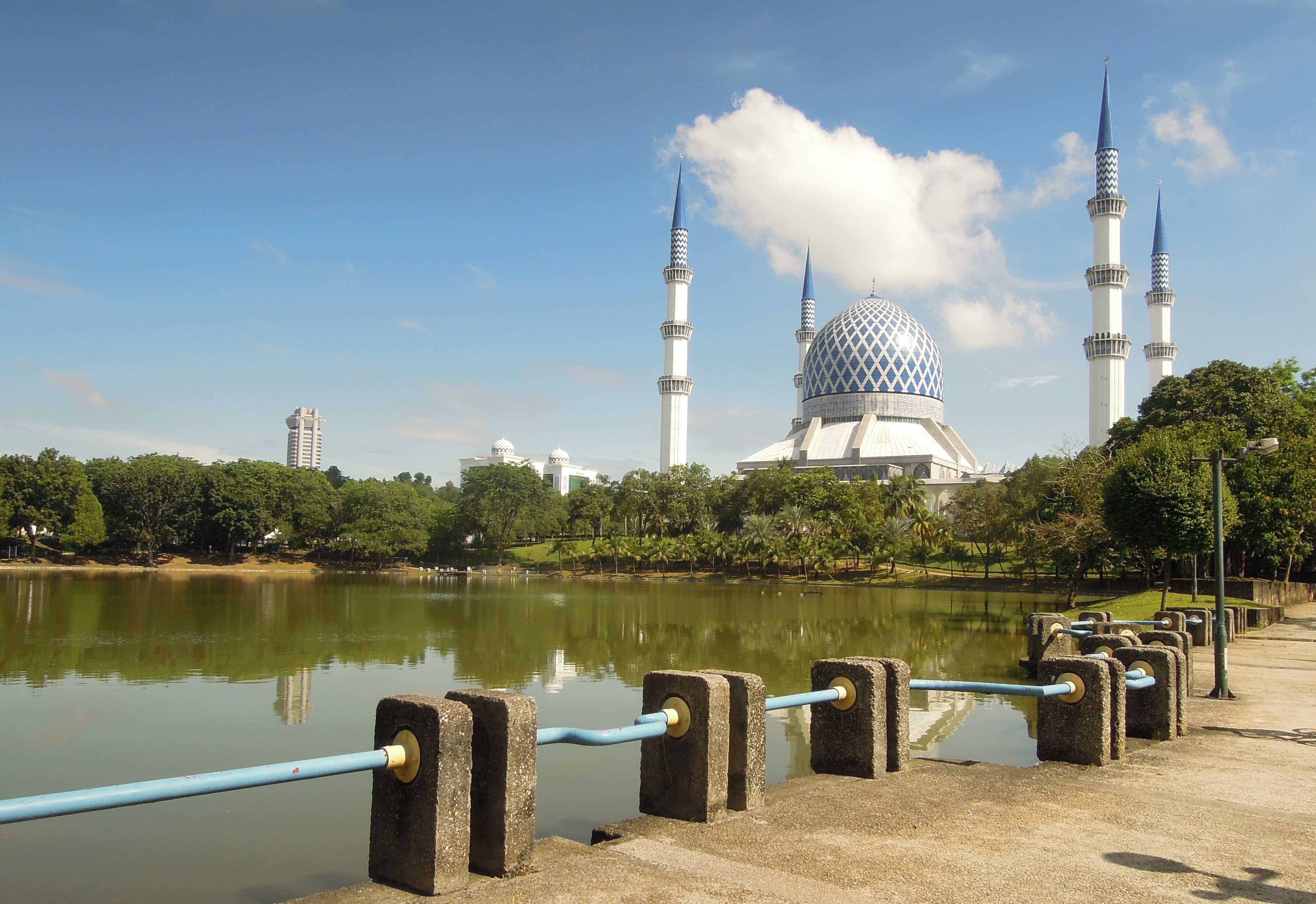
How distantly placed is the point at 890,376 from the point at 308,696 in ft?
262

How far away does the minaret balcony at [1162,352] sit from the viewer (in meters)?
71.6

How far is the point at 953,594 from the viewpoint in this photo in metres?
46.6

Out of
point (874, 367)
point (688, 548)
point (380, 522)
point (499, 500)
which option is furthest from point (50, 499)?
point (874, 367)

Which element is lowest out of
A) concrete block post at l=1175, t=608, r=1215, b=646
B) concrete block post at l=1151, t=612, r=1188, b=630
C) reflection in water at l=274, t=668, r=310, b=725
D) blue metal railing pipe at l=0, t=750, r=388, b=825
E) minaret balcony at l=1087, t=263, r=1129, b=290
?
reflection in water at l=274, t=668, r=310, b=725

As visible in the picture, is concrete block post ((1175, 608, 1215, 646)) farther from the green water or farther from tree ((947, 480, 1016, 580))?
tree ((947, 480, 1016, 580))

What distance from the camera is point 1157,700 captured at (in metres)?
8.84

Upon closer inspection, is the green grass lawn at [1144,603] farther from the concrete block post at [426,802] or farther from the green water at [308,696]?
the concrete block post at [426,802]

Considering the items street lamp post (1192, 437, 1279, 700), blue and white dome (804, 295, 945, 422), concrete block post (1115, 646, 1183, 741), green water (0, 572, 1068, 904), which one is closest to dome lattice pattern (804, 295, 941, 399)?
blue and white dome (804, 295, 945, 422)

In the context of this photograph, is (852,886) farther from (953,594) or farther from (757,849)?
(953,594)

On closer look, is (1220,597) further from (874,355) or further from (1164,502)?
(874,355)

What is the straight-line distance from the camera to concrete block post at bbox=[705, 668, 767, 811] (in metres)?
5.62

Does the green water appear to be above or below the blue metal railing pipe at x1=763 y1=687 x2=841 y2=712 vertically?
below

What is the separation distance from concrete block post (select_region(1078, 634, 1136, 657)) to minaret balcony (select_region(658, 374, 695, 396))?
69.9 metres

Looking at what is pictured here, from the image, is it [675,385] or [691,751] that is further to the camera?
[675,385]
